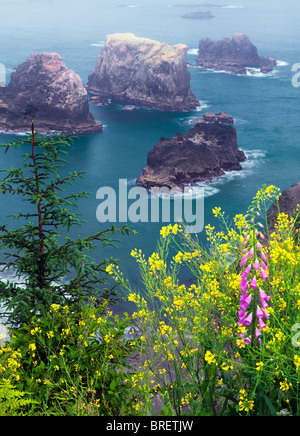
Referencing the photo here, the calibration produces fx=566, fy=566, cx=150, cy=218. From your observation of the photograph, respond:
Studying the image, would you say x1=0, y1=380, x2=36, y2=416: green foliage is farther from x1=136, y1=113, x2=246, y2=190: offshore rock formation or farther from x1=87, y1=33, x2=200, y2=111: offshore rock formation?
x1=87, y1=33, x2=200, y2=111: offshore rock formation

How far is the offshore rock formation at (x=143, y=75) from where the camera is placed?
152 metres

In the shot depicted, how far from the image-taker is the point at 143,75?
160 metres

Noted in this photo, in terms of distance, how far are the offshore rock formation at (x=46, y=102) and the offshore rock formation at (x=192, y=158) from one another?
3118 centimetres

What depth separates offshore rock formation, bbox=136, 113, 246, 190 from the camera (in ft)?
311

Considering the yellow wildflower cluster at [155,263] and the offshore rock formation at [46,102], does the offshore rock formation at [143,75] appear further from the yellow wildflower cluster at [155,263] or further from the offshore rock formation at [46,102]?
the yellow wildflower cluster at [155,263]

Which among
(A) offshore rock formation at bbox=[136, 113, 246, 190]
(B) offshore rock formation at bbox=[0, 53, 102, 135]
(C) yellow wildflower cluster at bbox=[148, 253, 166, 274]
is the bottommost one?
(A) offshore rock formation at bbox=[136, 113, 246, 190]

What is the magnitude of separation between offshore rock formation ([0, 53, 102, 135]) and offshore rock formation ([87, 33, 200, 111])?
28231 mm

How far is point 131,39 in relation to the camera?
17500 cm

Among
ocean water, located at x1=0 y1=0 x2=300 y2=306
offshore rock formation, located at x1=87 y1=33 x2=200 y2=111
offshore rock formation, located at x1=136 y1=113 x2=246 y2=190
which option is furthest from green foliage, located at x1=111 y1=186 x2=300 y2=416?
offshore rock formation, located at x1=87 y1=33 x2=200 y2=111

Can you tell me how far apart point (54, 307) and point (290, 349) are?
7162mm

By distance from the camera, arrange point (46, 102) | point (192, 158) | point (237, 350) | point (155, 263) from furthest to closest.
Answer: point (46, 102), point (192, 158), point (155, 263), point (237, 350)

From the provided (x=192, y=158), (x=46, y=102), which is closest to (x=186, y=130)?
(x=192, y=158)

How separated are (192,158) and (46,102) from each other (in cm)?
4973

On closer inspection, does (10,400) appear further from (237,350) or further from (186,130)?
(186,130)
